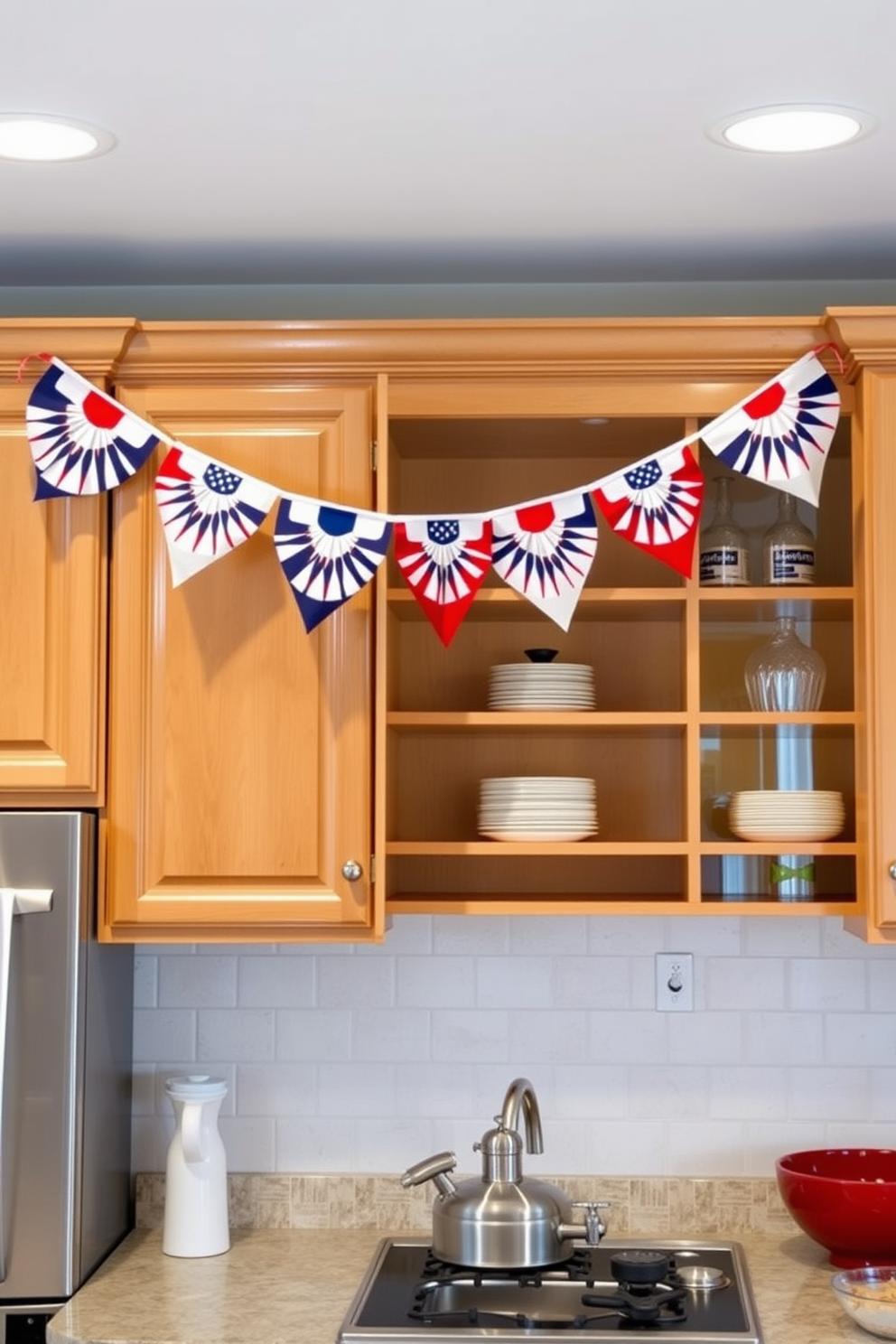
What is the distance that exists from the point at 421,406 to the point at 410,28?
78cm

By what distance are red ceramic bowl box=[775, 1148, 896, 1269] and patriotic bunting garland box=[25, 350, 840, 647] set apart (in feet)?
3.17

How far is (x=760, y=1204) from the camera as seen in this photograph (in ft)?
9.11

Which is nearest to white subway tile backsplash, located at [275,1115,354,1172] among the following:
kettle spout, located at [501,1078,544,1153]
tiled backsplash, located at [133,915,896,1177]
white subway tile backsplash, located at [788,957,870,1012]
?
tiled backsplash, located at [133,915,896,1177]

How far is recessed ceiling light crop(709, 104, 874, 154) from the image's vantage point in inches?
82.9

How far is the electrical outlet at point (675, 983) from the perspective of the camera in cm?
284

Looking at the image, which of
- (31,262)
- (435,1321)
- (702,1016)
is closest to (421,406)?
(31,262)

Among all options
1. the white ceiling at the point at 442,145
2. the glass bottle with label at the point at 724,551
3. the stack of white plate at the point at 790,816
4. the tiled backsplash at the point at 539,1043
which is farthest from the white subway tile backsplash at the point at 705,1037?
the white ceiling at the point at 442,145

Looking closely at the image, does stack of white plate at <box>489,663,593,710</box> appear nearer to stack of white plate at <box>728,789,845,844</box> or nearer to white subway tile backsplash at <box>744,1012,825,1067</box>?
stack of white plate at <box>728,789,845,844</box>

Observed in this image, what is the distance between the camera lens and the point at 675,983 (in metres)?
2.84

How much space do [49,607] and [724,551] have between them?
1.10 m

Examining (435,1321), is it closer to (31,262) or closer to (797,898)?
(797,898)

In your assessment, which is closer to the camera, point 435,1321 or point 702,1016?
point 435,1321

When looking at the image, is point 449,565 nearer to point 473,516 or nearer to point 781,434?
point 473,516

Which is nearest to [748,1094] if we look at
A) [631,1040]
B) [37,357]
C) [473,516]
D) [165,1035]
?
[631,1040]
